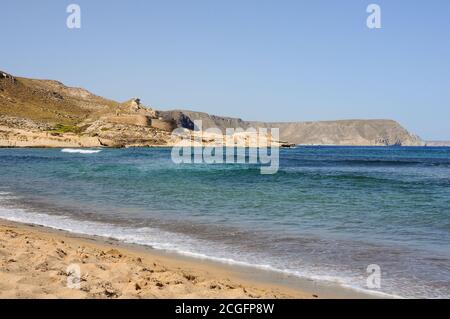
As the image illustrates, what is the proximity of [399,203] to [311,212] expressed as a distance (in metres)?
4.71

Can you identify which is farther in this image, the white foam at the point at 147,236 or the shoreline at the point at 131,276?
the white foam at the point at 147,236

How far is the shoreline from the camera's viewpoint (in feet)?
21.3

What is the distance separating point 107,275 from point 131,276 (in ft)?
1.28

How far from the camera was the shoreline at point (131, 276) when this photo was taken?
21.3ft

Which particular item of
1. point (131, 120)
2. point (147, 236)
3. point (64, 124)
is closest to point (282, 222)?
point (147, 236)

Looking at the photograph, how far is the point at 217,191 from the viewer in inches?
877

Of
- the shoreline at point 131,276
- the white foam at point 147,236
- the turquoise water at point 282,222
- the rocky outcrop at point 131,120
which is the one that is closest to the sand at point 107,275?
the shoreline at point 131,276

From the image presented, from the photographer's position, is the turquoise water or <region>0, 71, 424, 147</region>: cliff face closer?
the turquoise water

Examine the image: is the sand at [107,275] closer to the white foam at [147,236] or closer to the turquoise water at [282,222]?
the white foam at [147,236]

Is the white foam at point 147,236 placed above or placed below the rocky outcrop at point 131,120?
below

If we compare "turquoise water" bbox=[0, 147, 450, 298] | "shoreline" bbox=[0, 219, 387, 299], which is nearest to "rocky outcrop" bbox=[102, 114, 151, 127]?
"turquoise water" bbox=[0, 147, 450, 298]

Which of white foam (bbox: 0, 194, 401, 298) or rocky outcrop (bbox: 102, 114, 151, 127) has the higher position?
rocky outcrop (bbox: 102, 114, 151, 127)

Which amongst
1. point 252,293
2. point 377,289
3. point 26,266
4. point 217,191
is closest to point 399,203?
point 217,191

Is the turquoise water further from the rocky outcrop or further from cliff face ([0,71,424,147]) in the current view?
the rocky outcrop
